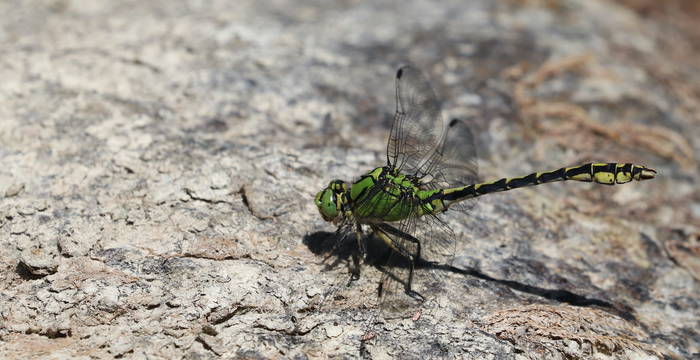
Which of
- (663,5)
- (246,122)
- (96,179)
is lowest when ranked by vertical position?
(96,179)

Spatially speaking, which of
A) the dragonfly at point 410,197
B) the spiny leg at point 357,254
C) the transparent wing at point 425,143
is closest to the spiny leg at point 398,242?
the dragonfly at point 410,197

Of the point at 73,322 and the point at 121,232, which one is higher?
the point at 121,232

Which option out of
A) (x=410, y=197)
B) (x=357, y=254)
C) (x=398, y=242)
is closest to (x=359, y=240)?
(x=357, y=254)

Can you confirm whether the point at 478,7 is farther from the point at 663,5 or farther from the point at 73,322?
the point at 73,322

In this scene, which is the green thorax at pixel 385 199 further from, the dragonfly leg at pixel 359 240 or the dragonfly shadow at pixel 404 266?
the dragonfly shadow at pixel 404 266

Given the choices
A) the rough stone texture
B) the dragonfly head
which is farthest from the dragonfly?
the rough stone texture

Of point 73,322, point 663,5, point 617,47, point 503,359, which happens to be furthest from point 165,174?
point 663,5

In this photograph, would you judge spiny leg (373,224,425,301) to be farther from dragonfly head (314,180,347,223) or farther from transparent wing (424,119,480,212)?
transparent wing (424,119,480,212)
